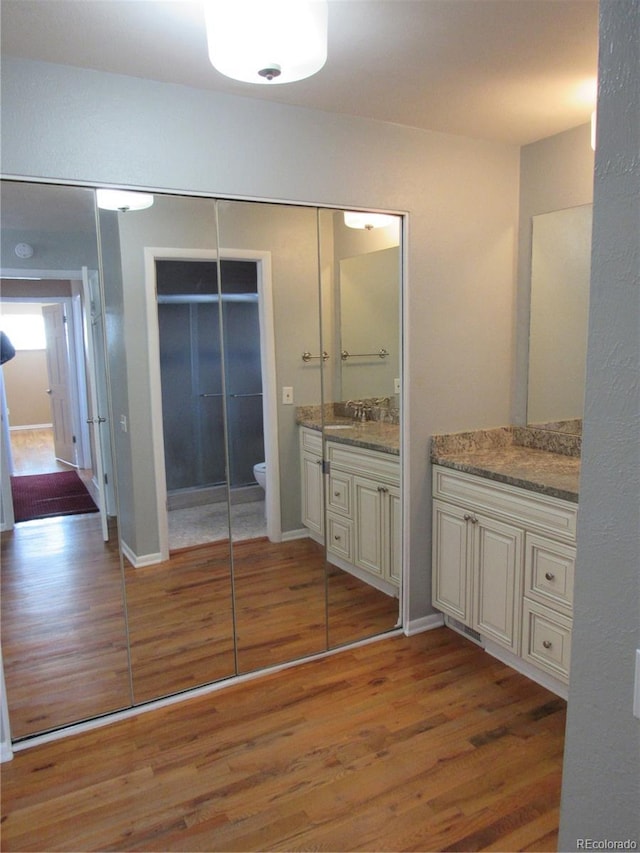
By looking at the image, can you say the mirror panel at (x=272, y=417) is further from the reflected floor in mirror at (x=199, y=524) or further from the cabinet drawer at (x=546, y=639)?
the cabinet drawer at (x=546, y=639)

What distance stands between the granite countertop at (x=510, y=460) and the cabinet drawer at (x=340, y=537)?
0.55 meters

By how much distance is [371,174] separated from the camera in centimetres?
266

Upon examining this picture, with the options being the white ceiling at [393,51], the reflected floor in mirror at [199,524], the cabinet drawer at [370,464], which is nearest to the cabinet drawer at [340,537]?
the cabinet drawer at [370,464]

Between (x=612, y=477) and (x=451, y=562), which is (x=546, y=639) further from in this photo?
(x=612, y=477)

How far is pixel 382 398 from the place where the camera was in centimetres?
294

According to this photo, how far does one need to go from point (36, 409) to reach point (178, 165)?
1090 millimetres

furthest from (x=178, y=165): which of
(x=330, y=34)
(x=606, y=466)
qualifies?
(x=606, y=466)

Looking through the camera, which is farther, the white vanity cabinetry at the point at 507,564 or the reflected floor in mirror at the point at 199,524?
the reflected floor in mirror at the point at 199,524

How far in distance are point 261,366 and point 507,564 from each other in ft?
4.49

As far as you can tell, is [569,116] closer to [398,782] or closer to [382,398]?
[382,398]

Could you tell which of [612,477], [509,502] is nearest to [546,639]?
[509,502]

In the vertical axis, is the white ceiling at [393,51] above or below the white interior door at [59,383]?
above

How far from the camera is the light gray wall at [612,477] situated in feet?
2.64

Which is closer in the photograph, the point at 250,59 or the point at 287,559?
the point at 250,59
